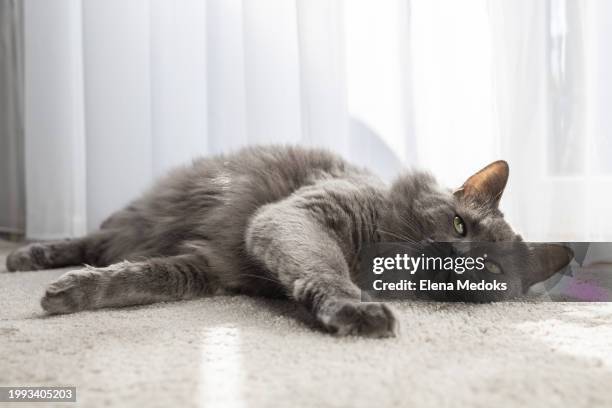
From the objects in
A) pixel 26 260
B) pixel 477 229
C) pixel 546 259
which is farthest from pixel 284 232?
pixel 26 260

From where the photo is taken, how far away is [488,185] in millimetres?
1411

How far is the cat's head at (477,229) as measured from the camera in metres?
1.31

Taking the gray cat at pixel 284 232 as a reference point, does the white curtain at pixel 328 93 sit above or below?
above

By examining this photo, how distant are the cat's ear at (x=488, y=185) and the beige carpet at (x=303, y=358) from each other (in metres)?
0.28

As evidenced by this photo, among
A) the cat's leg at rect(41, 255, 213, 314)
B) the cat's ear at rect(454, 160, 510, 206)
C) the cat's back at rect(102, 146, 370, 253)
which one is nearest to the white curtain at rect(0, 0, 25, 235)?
the cat's back at rect(102, 146, 370, 253)

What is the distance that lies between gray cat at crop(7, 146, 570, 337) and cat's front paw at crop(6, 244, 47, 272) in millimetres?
243

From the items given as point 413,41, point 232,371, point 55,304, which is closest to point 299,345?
point 232,371

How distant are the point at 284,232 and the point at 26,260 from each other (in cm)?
106

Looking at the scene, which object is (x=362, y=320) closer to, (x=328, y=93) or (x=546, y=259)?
(x=546, y=259)

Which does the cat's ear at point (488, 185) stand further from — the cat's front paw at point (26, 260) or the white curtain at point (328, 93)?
the cat's front paw at point (26, 260)

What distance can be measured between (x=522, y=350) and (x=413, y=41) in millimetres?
1337

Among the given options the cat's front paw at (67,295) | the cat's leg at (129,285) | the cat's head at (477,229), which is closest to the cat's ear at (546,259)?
the cat's head at (477,229)

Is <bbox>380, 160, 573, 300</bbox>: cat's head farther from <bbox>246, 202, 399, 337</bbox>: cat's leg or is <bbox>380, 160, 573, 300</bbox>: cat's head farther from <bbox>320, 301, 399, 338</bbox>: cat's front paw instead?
<bbox>320, 301, 399, 338</bbox>: cat's front paw

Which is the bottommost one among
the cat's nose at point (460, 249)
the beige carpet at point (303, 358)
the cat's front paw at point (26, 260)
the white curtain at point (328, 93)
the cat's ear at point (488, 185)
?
the cat's front paw at point (26, 260)
